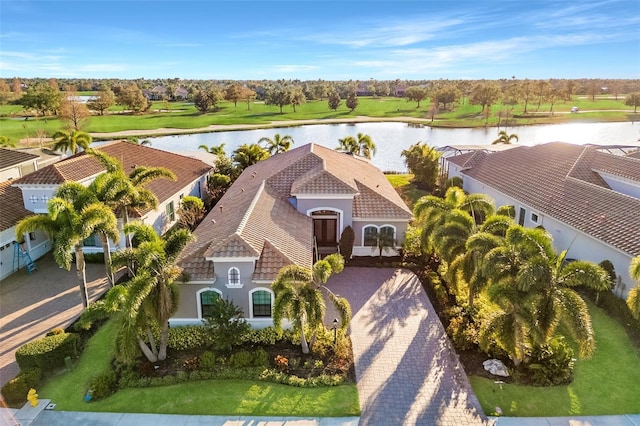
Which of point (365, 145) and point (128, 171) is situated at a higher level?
point (365, 145)

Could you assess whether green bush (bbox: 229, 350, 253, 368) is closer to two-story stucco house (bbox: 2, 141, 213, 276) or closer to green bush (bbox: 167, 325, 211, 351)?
green bush (bbox: 167, 325, 211, 351)

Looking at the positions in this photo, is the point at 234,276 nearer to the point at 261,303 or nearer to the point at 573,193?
the point at 261,303

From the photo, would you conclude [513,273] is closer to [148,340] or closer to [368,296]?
[368,296]

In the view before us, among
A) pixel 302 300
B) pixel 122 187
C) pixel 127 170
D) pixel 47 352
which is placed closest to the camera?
pixel 302 300

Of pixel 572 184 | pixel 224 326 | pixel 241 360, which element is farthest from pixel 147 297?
pixel 572 184

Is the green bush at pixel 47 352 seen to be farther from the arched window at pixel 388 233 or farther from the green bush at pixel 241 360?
the arched window at pixel 388 233

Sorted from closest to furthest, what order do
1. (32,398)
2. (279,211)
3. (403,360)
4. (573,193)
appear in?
(32,398), (403,360), (279,211), (573,193)
